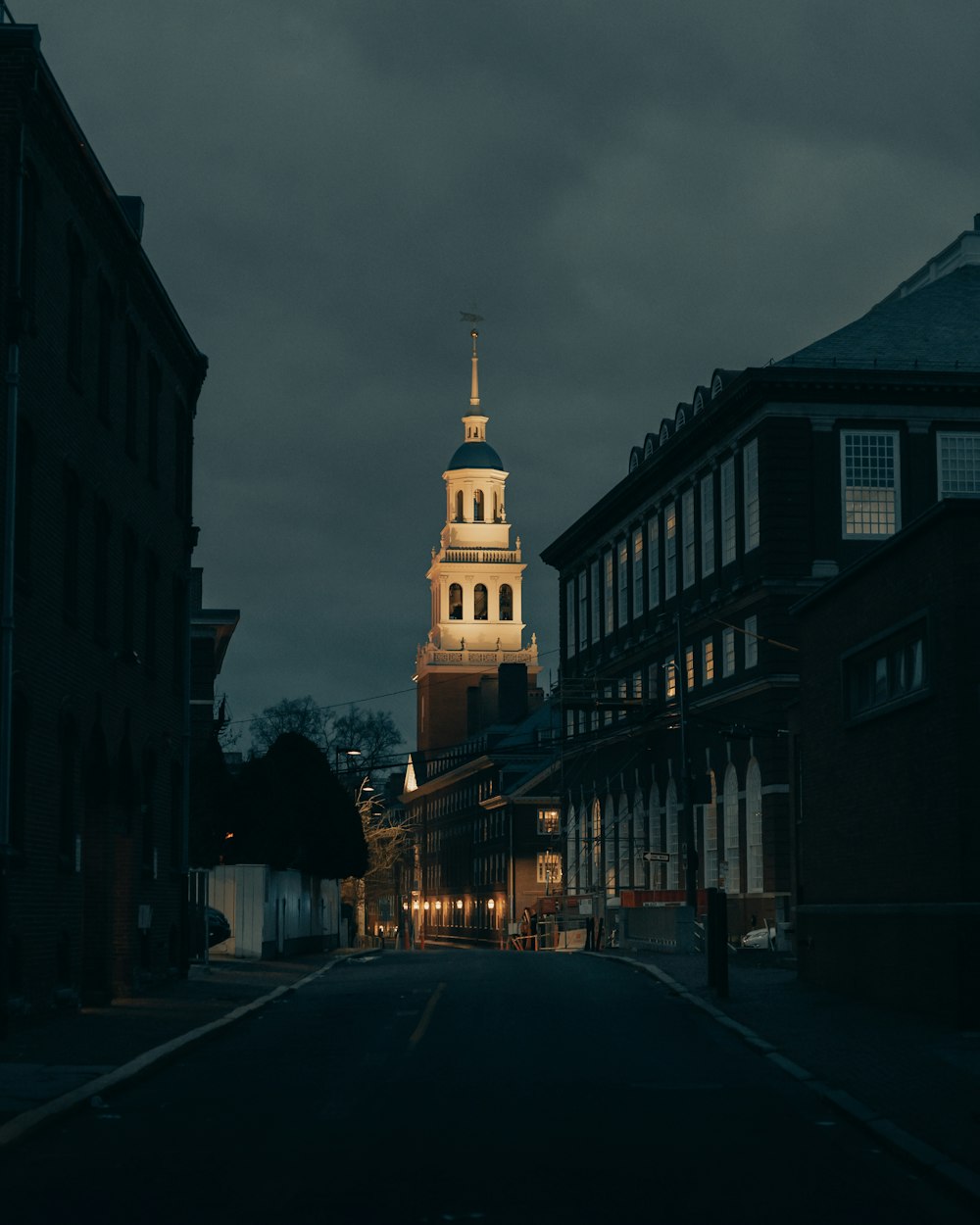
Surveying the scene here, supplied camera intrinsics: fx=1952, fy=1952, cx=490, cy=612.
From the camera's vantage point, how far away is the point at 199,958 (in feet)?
149

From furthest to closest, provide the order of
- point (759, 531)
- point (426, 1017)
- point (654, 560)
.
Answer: point (654, 560)
point (759, 531)
point (426, 1017)

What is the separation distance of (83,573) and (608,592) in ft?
206

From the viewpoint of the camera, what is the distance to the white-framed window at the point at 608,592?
89500 mm

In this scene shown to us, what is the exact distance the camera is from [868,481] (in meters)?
66.1

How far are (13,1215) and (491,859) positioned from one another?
118 m

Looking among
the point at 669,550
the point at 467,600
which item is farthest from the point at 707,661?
the point at 467,600

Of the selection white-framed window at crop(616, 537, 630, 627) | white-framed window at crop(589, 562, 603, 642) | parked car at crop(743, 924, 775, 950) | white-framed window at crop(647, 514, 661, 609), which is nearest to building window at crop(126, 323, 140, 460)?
parked car at crop(743, 924, 775, 950)

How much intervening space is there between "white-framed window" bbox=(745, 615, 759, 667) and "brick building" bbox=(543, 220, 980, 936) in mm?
96

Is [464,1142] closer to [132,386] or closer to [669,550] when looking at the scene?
[132,386]

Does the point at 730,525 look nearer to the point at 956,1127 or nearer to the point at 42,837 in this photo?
the point at 42,837

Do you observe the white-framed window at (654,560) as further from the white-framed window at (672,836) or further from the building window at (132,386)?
the building window at (132,386)

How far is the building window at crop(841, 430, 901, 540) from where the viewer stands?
65.8 meters

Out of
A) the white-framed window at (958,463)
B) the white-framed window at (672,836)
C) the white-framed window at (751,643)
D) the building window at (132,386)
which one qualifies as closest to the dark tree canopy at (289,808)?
the white-framed window at (751,643)

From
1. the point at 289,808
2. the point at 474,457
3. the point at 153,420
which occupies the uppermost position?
the point at 474,457
